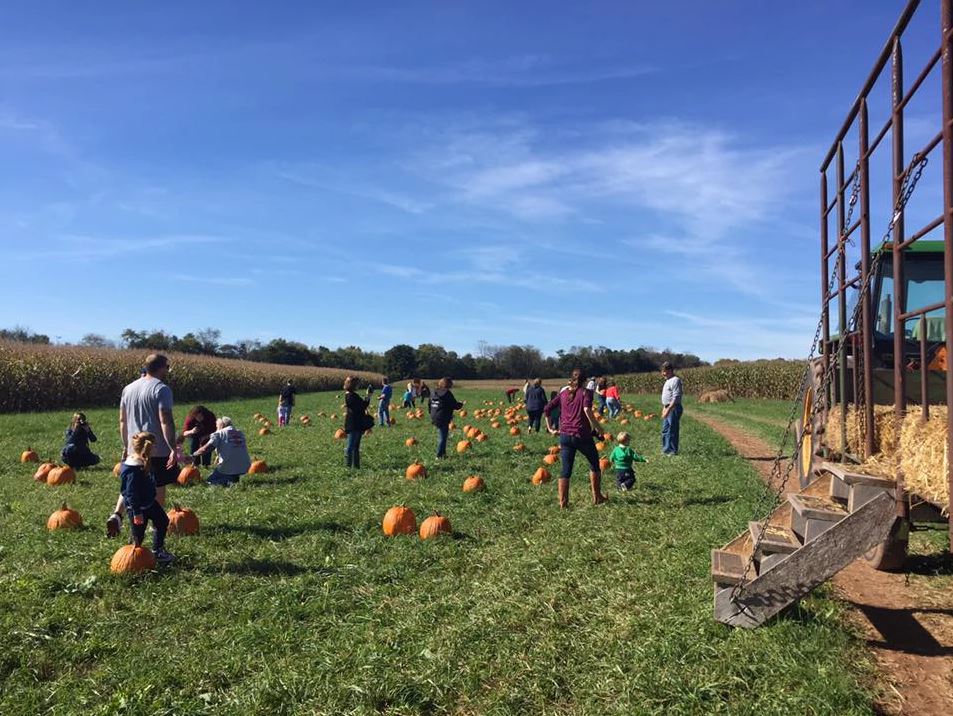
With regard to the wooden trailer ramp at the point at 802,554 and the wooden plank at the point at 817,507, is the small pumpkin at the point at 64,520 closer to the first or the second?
the wooden trailer ramp at the point at 802,554

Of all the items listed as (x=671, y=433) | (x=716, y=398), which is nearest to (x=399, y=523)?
(x=671, y=433)

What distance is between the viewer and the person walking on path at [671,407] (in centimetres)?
1354

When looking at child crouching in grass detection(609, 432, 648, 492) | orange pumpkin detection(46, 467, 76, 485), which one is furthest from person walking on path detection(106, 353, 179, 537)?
child crouching in grass detection(609, 432, 648, 492)

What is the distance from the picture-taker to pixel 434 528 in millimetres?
7543

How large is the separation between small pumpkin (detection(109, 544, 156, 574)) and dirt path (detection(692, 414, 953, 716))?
5.50 meters

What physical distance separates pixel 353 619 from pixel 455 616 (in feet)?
2.42

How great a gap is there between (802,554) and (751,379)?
154ft

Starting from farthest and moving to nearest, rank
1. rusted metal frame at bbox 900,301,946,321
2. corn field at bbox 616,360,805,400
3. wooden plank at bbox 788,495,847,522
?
corn field at bbox 616,360,805,400 < wooden plank at bbox 788,495,847,522 < rusted metal frame at bbox 900,301,946,321

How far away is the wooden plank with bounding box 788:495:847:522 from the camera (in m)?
4.79

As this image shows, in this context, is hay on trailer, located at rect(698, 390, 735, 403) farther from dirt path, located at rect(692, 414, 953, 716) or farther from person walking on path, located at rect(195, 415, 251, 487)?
dirt path, located at rect(692, 414, 953, 716)

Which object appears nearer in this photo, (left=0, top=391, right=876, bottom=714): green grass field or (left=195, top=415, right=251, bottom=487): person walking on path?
(left=0, top=391, right=876, bottom=714): green grass field

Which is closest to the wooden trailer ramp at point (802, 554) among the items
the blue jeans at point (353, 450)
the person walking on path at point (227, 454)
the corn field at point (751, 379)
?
the person walking on path at point (227, 454)

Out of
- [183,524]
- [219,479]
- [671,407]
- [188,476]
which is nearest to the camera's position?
[183,524]

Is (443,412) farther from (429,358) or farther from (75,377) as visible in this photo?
(429,358)
